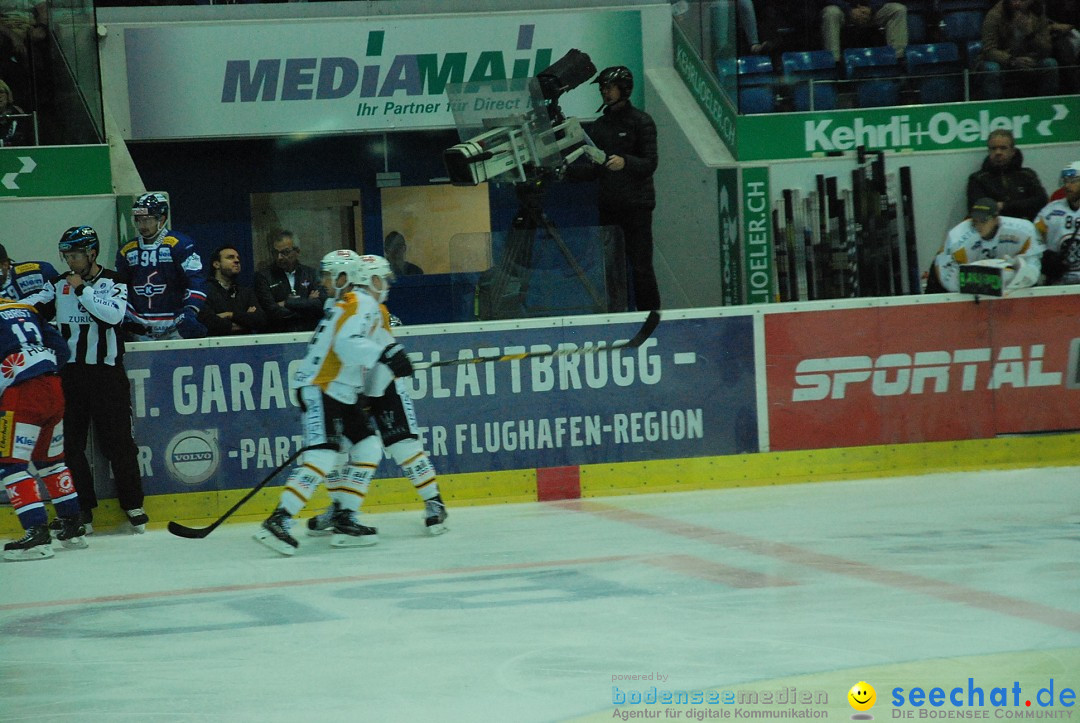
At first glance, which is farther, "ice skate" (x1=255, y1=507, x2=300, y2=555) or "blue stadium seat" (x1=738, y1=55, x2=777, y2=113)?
"blue stadium seat" (x1=738, y1=55, x2=777, y2=113)

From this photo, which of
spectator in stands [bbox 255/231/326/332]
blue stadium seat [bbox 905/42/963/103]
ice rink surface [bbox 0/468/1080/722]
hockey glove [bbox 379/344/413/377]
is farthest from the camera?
blue stadium seat [bbox 905/42/963/103]

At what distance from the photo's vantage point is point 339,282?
7219mm

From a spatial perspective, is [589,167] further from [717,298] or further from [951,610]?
[951,610]

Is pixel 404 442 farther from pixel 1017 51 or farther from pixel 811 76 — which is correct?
pixel 1017 51

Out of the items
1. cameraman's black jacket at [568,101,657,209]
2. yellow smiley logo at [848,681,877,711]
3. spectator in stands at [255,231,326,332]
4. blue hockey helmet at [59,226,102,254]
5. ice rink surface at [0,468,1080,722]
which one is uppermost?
cameraman's black jacket at [568,101,657,209]

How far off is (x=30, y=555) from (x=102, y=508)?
979mm

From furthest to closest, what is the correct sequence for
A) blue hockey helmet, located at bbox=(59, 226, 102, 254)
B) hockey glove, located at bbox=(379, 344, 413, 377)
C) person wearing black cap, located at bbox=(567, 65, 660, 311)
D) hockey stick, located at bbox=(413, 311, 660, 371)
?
person wearing black cap, located at bbox=(567, 65, 660, 311)
hockey stick, located at bbox=(413, 311, 660, 371)
blue hockey helmet, located at bbox=(59, 226, 102, 254)
hockey glove, located at bbox=(379, 344, 413, 377)

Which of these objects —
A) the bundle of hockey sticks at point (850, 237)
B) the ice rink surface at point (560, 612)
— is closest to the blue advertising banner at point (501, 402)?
the ice rink surface at point (560, 612)

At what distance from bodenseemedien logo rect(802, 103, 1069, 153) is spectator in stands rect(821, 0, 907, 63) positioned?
0.89m

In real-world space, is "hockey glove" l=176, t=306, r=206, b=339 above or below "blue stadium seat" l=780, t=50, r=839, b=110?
below

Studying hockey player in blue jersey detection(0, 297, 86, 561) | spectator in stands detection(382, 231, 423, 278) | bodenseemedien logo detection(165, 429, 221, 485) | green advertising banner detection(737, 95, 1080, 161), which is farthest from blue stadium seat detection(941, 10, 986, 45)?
hockey player in blue jersey detection(0, 297, 86, 561)

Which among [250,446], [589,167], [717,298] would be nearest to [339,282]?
[250,446]

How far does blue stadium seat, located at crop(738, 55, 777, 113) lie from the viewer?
1102 centimetres

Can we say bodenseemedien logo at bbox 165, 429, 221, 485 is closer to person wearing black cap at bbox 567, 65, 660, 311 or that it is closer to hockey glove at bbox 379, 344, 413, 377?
hockey glove at bbox 379, 344, 413, 377
